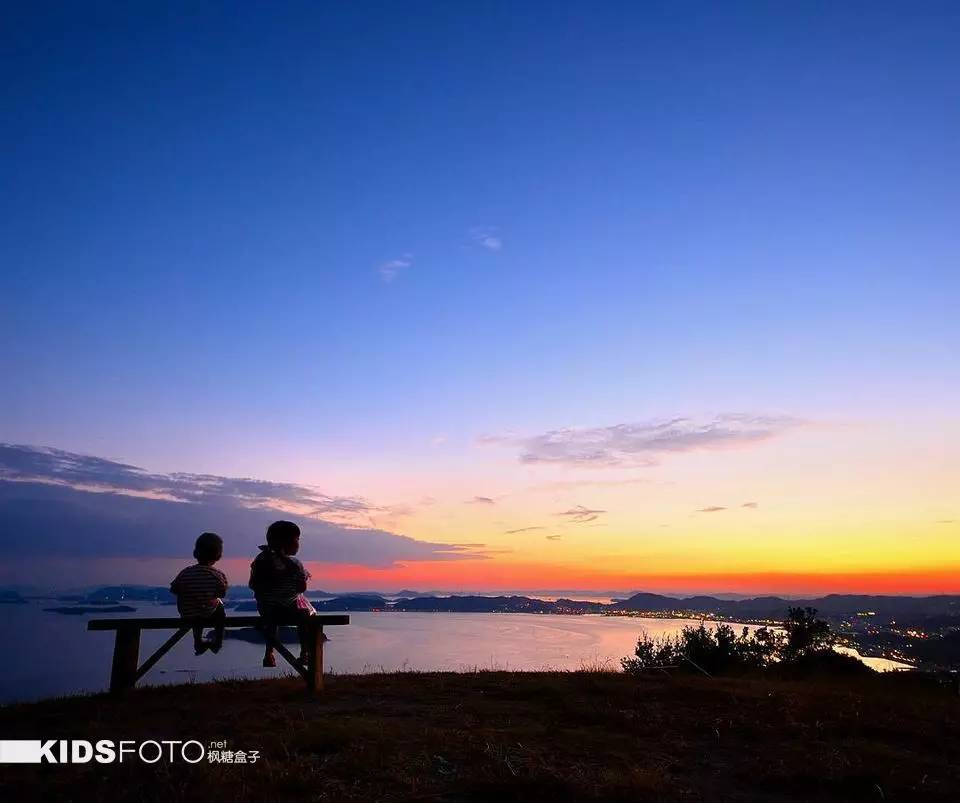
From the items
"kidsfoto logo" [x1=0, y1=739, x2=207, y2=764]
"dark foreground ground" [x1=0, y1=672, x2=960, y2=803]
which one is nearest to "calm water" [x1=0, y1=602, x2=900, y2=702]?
"dark foreground ground" [x1=0, y1=672, x2=960, y2=803]

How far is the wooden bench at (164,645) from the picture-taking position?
9781mm

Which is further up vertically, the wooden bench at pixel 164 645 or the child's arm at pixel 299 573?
the child's arm at pixel 299 573

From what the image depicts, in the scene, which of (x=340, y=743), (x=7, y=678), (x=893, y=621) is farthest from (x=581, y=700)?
(x=893, y=621)

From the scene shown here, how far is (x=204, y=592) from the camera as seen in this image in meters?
9.91

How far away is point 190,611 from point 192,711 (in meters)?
1.80

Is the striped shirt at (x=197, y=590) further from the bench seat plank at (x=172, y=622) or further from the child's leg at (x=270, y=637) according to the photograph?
the child's leg at (x=270, y=637)

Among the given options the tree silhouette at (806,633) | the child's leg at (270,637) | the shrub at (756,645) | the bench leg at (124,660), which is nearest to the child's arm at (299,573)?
the child's leg at (270,637)

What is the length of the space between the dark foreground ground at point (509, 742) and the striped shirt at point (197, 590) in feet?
4.26

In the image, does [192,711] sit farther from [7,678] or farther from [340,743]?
[7,678]

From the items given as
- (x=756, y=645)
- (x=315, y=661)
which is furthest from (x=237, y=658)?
(x=315, y=661)

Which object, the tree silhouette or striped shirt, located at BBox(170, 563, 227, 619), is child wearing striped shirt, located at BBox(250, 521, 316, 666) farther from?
the tree silhouette

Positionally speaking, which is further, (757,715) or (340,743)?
(757,715)

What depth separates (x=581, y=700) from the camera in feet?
33.3

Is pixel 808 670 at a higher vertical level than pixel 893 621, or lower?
higher
